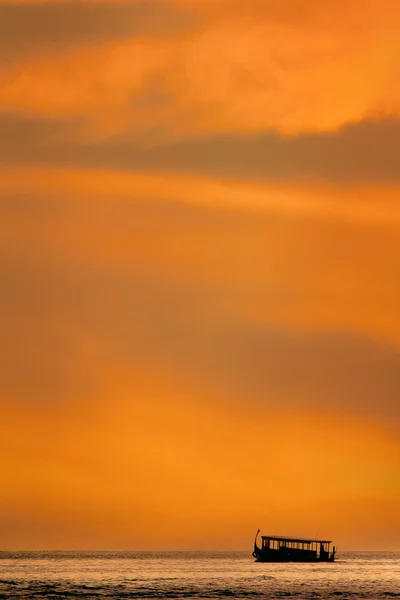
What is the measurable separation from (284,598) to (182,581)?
36.4 metres

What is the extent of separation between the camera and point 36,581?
14700cm

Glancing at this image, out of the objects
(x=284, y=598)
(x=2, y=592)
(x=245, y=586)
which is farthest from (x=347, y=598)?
(x=2, y=592)

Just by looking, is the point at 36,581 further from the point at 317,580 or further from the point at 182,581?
the point at 317,580

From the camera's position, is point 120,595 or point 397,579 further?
point 397,579

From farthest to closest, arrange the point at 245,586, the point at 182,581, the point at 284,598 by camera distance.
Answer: the point at 182,581
the point at 245,586
the point at 284,598

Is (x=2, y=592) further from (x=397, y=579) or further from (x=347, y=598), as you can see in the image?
(x=397, y=579)

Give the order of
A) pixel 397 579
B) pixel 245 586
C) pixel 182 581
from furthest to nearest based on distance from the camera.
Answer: pixel 397 579 < pixel 182 581 < pixel 245 586

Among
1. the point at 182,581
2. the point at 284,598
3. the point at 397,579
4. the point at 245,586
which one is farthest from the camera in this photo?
the point at 397,579

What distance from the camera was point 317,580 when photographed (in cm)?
15662

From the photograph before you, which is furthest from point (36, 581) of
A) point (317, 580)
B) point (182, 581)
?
point (317, 580)

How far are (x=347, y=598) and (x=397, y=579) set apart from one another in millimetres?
52779

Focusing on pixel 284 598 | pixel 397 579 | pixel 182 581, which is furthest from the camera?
pixel 397 579

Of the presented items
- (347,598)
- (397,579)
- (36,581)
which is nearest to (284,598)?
(347,598)

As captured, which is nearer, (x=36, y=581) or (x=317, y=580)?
(x=36, y=581)
